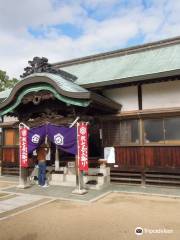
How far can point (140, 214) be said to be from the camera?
7.50 meters

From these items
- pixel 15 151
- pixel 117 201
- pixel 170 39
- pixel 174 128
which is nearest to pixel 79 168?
pixel 117 201

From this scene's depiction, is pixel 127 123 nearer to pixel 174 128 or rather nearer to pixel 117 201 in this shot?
pixel 174 128

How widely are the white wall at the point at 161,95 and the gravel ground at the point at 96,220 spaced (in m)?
3.97

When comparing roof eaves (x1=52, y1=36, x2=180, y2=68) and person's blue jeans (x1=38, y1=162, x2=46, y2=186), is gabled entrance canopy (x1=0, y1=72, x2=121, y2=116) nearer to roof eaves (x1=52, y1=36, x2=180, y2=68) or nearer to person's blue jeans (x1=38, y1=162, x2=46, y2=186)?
person's blue jeans (x1=38, y1=162, x2=46, y2=186)

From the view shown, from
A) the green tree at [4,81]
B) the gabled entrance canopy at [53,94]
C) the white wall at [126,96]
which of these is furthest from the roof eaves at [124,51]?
the green tree at [4,81]

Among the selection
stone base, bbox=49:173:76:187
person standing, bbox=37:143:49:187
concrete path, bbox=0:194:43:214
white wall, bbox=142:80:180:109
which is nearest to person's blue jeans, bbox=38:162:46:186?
person standing, bbox=37:143:49:187

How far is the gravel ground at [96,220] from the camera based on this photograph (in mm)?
5934

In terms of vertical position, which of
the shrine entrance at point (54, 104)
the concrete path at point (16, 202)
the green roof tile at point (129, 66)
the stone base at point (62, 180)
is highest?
the green roof tile at point (129, 66)

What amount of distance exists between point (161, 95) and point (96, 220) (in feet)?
20.8

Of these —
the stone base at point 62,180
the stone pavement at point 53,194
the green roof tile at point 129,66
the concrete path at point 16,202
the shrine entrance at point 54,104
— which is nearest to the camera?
the concrete path at point 16,202

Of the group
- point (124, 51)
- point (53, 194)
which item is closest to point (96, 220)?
point (53, 194)

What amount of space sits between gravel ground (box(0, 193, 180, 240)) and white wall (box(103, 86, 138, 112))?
4.34 m

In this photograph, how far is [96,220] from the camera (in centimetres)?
700

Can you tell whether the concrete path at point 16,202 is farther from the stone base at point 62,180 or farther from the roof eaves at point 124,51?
the roof eaves at point 124,51
